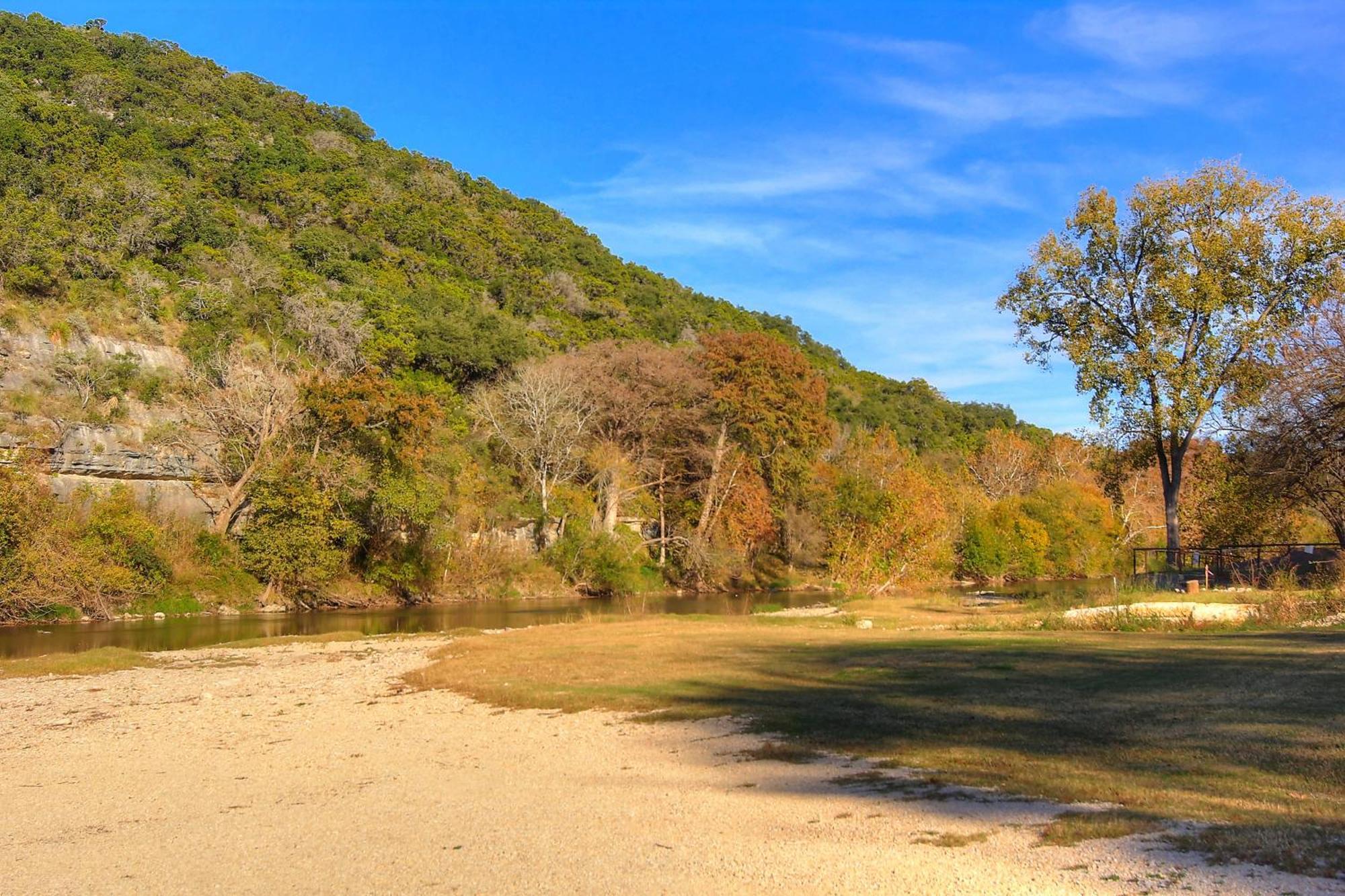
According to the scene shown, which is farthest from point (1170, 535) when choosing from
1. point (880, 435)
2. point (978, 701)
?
point (880, 435)

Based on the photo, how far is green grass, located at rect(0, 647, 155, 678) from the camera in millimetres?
18656

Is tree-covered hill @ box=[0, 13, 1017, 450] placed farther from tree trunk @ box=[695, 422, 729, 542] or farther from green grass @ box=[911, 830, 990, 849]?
green grass @ box=[911, 830, 990, 849]

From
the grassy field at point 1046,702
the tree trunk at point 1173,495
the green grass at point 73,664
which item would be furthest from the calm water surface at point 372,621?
the grassy field at point 1046,702

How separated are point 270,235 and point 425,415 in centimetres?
3685

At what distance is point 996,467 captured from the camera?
279 feet

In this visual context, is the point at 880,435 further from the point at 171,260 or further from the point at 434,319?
the point at 171,260

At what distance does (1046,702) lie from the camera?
Result: 421 inches

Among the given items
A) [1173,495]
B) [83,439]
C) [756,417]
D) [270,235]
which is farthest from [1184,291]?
[270,235]

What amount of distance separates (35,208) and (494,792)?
187 ft

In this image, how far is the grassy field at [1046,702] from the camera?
6715 millimetres

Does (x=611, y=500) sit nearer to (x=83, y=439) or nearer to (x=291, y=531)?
(x=291, y=531)

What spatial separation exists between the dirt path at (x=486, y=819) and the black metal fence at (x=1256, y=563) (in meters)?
21.6

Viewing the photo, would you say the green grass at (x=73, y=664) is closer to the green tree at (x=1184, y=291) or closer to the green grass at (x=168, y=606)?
the green grass at (x=168, y=606)

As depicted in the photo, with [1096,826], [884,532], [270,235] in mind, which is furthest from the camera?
[270,235]
